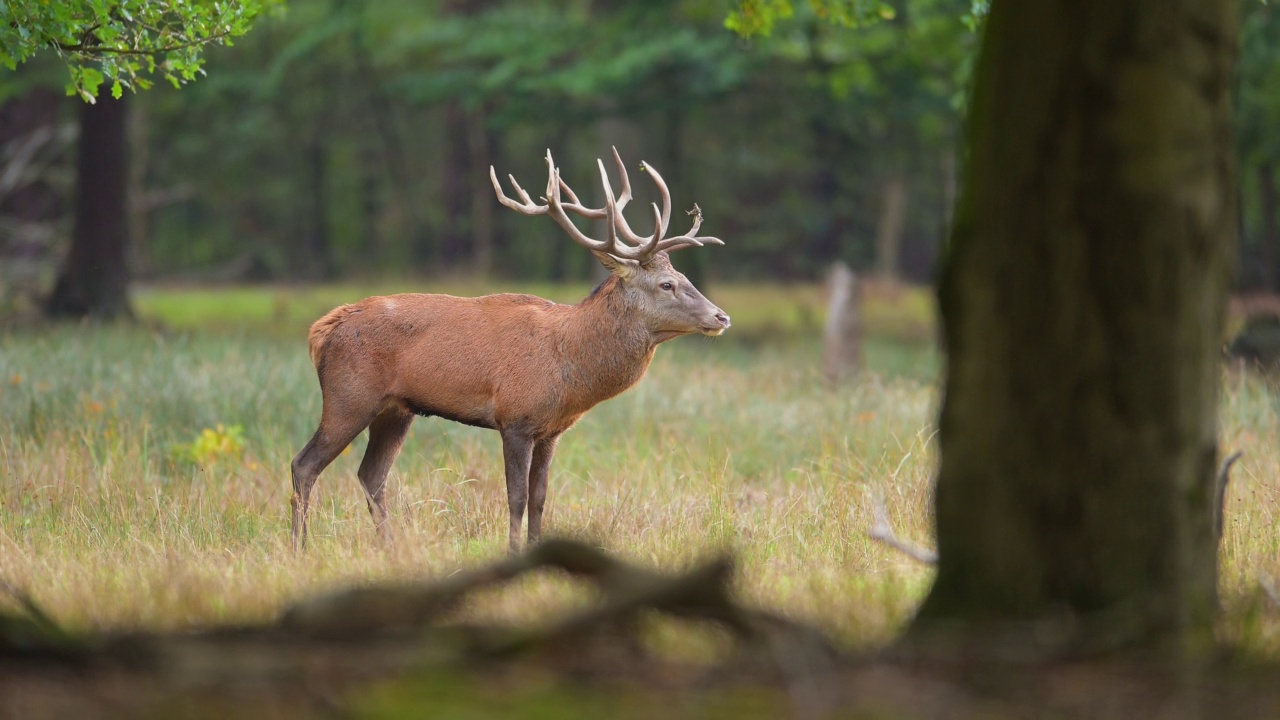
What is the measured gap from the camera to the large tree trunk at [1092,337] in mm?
3439

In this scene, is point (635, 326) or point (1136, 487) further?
point (635, 326)

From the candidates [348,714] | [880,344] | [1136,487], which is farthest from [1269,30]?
[348,714]

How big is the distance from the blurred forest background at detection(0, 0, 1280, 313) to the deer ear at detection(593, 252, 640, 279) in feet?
10.0

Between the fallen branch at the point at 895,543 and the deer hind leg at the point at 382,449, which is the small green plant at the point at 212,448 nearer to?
the deer hind leg at the point at 382,449

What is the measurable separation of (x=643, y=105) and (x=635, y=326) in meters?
12.5

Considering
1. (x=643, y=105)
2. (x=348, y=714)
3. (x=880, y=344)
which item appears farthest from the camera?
(x=880, y=344)

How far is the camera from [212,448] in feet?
28.7

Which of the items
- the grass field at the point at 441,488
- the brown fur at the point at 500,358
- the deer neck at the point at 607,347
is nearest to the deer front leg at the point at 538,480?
the brown fur at the point at 500,358

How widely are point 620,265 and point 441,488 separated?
167 cm

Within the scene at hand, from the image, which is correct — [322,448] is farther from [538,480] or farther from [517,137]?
[517,137]

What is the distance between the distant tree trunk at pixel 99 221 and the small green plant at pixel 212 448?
28.2ft

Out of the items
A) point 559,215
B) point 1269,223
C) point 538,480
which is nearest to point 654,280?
point 559,215

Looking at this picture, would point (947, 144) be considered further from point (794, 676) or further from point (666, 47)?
point (794, 676)

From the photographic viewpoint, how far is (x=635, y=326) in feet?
24.4
